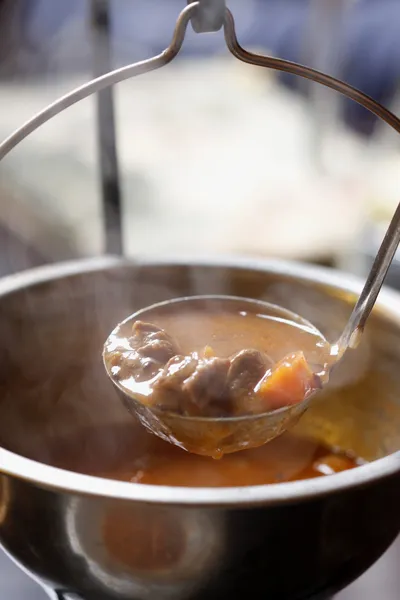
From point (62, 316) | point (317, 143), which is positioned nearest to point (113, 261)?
point (62, 316)

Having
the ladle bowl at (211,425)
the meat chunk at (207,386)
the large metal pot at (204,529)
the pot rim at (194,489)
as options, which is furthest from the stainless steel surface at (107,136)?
the pot rim at (194,489)

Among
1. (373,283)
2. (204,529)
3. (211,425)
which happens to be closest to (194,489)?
(204,529)

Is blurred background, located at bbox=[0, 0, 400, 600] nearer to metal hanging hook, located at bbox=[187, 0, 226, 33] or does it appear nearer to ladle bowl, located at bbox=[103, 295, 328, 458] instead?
metal hanging hook, located at bbox=[187, 0, 226, 33]

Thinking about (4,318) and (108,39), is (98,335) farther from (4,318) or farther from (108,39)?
(108,39)

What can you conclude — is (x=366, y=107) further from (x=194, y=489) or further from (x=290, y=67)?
(x=194, y=489)

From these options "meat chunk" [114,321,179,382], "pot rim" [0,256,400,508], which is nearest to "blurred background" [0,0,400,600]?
"meat chunk" [114,321,179,382]

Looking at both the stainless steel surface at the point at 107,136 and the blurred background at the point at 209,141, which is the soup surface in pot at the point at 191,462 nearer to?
the stainless steel surface at the point at 107,136
